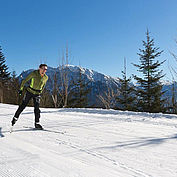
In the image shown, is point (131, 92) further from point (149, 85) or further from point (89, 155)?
point (89, 155)

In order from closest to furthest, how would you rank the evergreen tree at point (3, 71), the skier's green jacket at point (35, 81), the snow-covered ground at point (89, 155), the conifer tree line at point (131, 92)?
1. the snow-covered ground at point (89, 155)
2. the skier's green jacket at point (35, 81)
3. the conifer tree line at point (131, 92)
4. the evergreen tree at point (3, 71)

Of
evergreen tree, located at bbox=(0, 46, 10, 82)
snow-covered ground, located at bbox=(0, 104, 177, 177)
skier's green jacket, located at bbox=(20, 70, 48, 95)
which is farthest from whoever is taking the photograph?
evergreen tree, located at bbox=(0, 46, 10, 82)

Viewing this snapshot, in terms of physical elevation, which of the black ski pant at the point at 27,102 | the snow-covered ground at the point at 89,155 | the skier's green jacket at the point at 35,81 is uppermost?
the skier's green jacket at the point at 35,81

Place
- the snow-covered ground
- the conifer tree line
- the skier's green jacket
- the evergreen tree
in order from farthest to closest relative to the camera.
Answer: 1. the evergreen tree
2. the conifer tree line
3. the skier's green jacket
4. the snow-covered ground

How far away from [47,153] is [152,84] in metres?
16.8

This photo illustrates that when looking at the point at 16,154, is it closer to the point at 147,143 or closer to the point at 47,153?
the point at 47,153

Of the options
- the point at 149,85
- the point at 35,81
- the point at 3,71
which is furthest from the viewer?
the point at 3,71

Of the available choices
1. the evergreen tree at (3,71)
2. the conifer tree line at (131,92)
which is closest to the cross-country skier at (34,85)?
the conifer tree line at (131,92)

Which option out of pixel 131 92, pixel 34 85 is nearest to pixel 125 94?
pixel 131 92

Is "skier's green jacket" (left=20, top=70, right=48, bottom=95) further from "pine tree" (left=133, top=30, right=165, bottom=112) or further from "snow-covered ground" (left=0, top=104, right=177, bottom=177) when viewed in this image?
"pine tree" (left=133, top=30, right=165, bottom=112)

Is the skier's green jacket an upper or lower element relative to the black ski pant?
upper

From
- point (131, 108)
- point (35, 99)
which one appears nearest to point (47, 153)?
point (35, 99)

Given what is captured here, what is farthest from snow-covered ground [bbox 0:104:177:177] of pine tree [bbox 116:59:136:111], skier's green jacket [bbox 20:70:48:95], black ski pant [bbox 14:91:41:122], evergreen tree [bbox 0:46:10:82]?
evergreen tree [bbox 0:46:10:82]

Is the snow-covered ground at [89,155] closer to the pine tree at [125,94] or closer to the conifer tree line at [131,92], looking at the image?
the conifer tree line at [131,92]
